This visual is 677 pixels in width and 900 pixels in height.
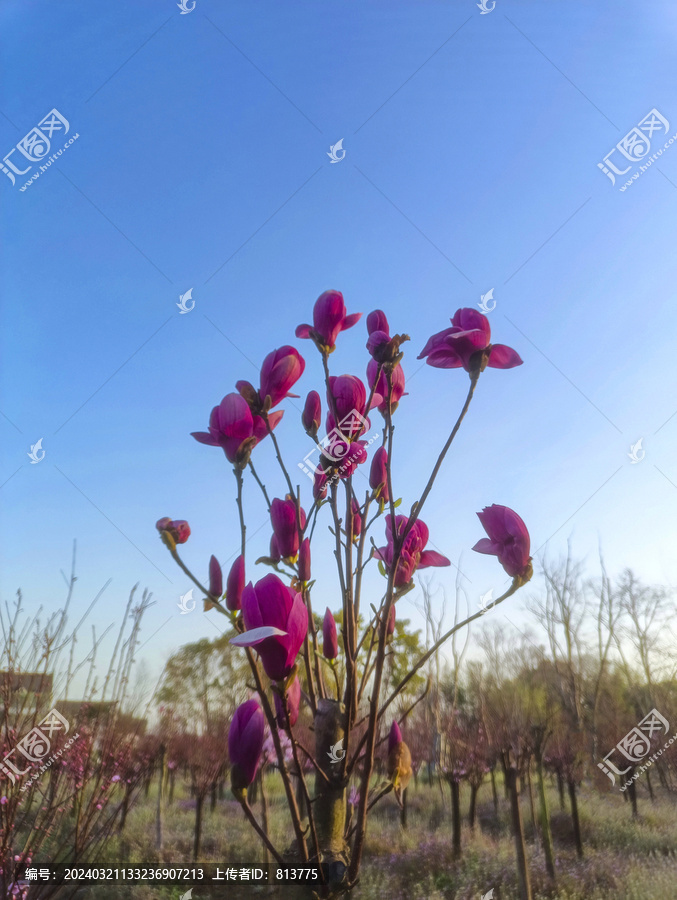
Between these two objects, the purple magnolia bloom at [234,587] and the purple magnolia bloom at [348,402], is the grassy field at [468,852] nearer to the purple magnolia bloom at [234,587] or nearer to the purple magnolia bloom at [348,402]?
the purple magnolia bloom at [234,587]

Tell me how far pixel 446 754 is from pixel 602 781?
211cm

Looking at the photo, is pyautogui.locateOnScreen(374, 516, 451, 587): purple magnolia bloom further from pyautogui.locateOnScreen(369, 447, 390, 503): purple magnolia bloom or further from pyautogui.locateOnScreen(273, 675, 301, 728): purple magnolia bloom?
pyautogui.locateOnScreen(273, 675, 301, 728): purple magnolia bloom

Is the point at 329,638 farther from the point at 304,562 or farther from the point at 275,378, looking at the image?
the point at 275,378

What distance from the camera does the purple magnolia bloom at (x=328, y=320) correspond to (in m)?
0.71

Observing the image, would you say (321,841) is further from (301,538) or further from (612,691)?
(612,691)

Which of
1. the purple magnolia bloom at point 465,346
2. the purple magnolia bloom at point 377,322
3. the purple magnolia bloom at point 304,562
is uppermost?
the purple magnolia bloom at point 377,322

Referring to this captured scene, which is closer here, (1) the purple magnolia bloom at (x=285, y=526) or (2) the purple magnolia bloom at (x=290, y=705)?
(2) the purple magnolia bloom at (x=290, y=705)

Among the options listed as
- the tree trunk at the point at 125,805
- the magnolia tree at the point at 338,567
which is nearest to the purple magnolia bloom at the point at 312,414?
the magnolia tree at the point at 338,567

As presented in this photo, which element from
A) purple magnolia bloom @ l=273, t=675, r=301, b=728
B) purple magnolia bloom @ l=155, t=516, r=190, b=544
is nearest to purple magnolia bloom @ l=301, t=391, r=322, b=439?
purple magnolia bloom @ l=155, t=516, r=190, b=544

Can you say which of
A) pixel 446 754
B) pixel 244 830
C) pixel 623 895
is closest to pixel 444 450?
pixel 623 895

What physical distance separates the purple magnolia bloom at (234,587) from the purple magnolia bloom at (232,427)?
123 millimetres

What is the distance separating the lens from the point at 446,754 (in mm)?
6617

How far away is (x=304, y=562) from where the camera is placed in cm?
67

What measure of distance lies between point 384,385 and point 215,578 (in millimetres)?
326
